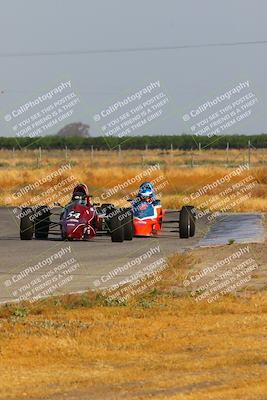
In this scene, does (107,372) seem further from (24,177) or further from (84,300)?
(24,177)

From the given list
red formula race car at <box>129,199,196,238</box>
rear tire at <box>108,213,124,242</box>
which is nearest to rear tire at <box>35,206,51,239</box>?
rear tire at <box>108,213,124,242</box>

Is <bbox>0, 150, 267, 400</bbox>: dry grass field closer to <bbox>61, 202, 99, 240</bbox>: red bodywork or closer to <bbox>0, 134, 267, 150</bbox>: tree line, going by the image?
<bbox>61, 202, 99, 240</bbox>: red bodywork

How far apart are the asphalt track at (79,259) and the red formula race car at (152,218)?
12.5 inches

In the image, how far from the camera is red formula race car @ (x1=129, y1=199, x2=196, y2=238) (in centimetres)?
3084

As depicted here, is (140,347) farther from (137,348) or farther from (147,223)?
(147,223)

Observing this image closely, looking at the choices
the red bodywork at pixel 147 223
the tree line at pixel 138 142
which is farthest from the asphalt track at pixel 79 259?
the tree line at pixel 138 142

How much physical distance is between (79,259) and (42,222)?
5.85 meters

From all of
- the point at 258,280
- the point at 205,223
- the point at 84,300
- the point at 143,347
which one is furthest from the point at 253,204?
the point at 143,347

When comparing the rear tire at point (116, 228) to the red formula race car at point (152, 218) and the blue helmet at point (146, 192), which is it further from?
the blue helmet at point (146, 192)

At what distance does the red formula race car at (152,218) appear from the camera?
30.8 meters

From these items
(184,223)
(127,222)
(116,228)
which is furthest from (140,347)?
(184,223)

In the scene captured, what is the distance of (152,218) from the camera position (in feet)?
102

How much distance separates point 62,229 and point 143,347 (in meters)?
16.3

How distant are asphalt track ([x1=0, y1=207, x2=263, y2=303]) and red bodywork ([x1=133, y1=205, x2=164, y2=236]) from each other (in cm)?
34
